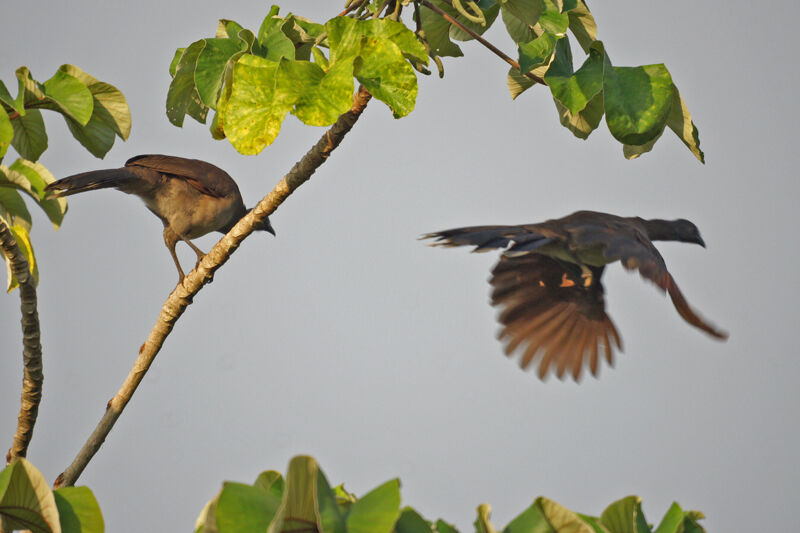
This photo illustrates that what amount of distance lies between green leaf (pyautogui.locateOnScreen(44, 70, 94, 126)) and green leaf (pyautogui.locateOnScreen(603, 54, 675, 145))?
6.56 feet

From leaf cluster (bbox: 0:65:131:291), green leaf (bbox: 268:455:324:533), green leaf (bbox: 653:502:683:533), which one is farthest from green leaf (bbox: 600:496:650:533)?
leaf cluster (bbox: 0:65:131:291)

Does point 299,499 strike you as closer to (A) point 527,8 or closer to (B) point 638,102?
(B) point 638,102

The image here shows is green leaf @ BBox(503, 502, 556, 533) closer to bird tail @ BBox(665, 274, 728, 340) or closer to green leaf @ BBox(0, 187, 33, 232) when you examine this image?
bird tail @ BBox(665, 274, 728, 340)

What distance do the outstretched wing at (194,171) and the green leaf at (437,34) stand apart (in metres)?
1.81

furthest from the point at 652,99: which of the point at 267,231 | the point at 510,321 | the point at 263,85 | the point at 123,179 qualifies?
the point at 267,231

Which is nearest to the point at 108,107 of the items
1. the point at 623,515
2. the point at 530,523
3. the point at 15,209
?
the point at 15,209

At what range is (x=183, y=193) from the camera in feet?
16.1

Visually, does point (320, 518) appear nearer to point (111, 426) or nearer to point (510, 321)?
point (111, 426)

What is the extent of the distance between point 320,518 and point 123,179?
3207 mm

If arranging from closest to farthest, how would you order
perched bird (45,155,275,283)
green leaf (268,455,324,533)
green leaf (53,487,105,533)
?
green leaf (268,455,324,533), green leaf (53,487,105,533), perched bird (45,155,275,283)

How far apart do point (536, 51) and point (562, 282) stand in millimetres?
1715

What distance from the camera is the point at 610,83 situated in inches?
118

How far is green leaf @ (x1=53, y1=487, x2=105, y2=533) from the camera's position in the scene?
7.43 feet

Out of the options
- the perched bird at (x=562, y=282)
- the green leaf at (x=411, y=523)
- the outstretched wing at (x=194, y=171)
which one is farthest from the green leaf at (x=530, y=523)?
the outstretched wing at (x=194, y=171)
